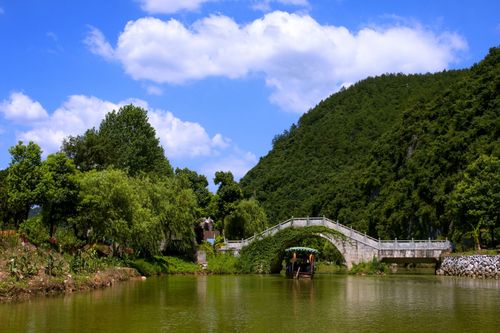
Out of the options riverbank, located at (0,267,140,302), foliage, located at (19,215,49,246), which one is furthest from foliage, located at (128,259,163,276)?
foliage, located at (19,215,49,246)

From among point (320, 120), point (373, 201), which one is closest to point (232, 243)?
point (373, 201)

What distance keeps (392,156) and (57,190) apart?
6303 cm

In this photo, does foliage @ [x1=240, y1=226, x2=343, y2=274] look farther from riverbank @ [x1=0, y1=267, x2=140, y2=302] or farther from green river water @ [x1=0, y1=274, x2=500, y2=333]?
green river water @ [x1=0, y1=274, x2=500, y2=333]

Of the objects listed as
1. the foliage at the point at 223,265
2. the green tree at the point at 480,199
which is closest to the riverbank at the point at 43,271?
the foliage at the point at 223,265

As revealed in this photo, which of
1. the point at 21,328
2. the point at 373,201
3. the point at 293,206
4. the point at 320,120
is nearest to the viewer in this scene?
the point at 21,328

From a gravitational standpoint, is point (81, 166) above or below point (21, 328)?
above

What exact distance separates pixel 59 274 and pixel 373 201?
6505 cm

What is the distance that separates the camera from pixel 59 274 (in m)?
27.0

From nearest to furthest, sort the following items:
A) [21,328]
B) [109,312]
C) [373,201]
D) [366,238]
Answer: [21,328], [109,312], [366,238], [373,201]

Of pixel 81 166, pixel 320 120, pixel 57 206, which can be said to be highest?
pixel 320 120

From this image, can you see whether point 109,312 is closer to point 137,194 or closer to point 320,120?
point 137,194

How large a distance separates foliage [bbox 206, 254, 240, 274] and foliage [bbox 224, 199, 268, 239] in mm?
7089

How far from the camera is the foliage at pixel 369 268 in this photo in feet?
155

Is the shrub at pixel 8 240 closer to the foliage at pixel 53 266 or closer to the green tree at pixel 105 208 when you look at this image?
the foliage at pixel 53 266
